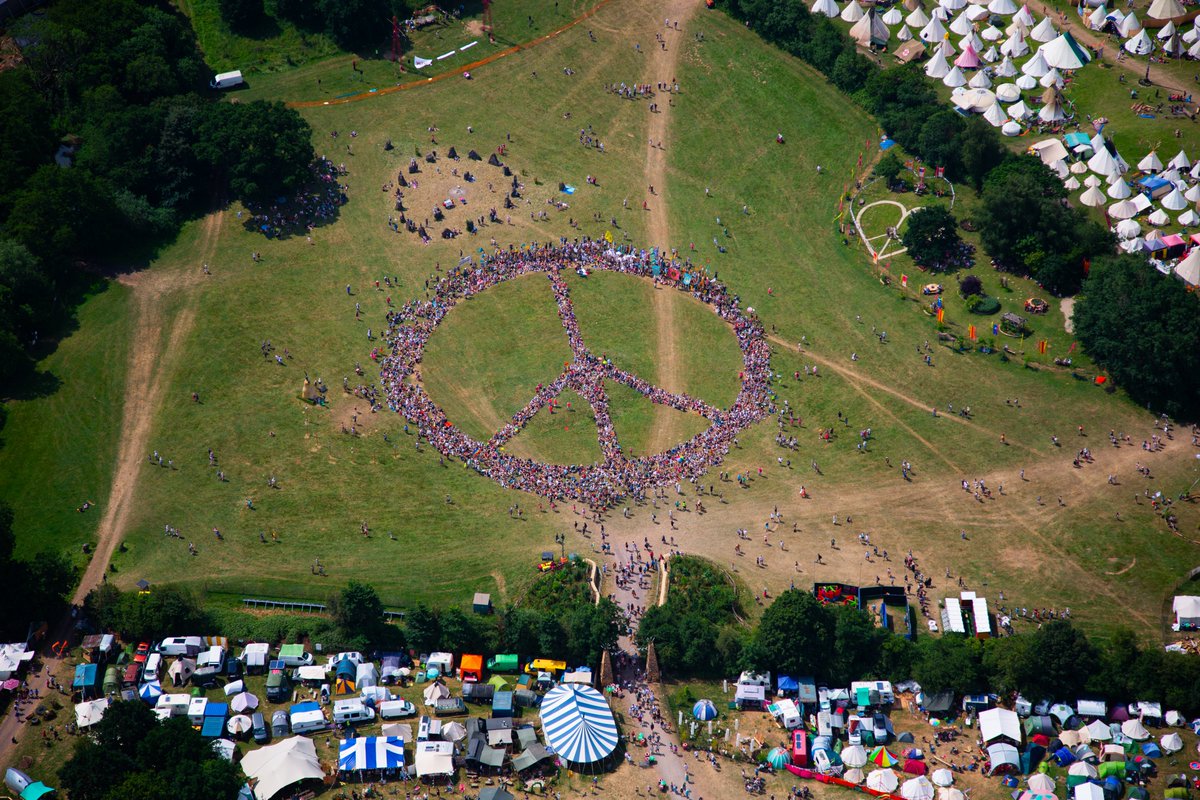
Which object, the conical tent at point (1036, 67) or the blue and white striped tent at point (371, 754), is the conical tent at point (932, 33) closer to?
the conical tent at point (1036, 67)

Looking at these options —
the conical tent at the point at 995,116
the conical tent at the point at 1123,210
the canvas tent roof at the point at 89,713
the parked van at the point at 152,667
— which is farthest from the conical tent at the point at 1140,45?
the canvas tent roof at the point at 89,713

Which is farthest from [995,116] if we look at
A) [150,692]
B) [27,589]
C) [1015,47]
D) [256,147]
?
[27,589]

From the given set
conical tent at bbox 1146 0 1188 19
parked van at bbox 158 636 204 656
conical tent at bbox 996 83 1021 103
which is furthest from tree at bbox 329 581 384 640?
conical tent at bbox 1146 0 1188 19

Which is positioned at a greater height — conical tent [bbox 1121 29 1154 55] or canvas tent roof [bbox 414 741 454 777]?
conical tent [bbox 1121 29 1154 55]

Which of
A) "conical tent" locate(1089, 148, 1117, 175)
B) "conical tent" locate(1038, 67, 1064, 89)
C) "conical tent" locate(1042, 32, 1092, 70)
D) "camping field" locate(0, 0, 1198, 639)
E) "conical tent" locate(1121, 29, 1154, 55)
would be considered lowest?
"camping field" locate(0, 0, 1198, 639)

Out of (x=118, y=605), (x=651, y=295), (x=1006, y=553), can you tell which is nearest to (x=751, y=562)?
(x=1006, y=553)

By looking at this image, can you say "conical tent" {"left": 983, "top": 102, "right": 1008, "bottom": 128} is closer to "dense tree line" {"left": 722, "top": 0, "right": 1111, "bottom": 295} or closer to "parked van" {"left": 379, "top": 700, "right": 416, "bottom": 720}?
"dense tree line" {"left": 722, "top": 0, "right": 1111, "bottom": 295}
